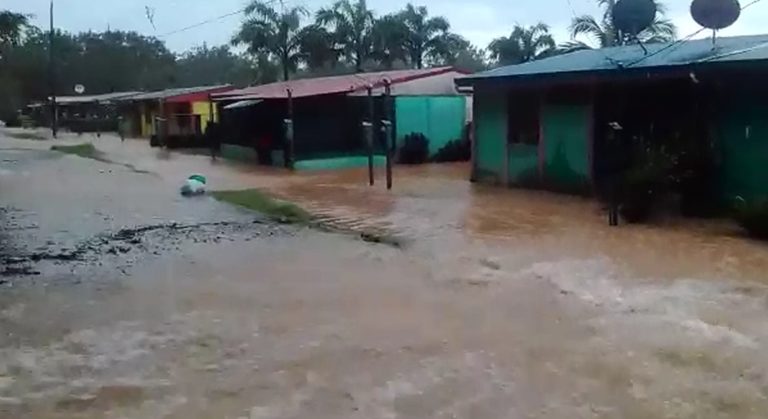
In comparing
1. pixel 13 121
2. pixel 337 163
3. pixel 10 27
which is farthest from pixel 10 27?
pixel 13 121

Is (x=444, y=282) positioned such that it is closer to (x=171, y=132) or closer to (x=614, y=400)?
(x=614, y=400)

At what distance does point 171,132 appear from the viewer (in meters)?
40.4

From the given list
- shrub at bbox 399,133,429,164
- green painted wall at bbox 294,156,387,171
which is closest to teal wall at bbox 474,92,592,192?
green painted wall at bbox 294,156,387,171

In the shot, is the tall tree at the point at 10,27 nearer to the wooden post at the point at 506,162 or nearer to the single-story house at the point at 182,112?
the wooden post at the point at 506,162

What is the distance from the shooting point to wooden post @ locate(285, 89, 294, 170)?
24.1 metres

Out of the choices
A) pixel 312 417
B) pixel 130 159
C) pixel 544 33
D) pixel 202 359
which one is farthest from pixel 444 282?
pixel 544 33

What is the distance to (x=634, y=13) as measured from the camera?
16562 mm

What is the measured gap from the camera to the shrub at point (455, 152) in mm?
26078

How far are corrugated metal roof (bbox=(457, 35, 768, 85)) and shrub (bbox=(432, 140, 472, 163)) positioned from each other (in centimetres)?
713

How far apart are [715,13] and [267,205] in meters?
8.08

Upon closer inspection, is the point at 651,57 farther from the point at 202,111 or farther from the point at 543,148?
the point at 202,111

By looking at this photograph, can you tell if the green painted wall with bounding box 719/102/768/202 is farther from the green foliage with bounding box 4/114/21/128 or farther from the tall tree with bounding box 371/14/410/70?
the green foliage with bounding box 4/114/21/128

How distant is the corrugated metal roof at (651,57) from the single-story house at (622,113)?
0.11 feet

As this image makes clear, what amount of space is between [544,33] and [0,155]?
1983 centimetres
